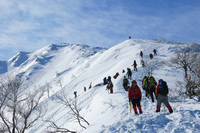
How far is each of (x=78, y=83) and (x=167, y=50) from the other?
105ft

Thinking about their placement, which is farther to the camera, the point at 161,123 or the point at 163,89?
the point at 163,89

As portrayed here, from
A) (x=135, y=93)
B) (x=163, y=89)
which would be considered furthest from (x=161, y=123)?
(x=135, y=93)

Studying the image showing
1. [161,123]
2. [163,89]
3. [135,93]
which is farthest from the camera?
[135,93]

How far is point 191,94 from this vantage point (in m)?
11.9

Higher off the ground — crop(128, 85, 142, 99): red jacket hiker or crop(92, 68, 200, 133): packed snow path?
crop(128, 85, 142, 99): red jacket hiker

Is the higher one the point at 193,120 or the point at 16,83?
the point at 16,83

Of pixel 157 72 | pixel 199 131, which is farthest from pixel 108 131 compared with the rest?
pixel 157 72

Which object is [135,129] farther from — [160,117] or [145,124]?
[160,117]

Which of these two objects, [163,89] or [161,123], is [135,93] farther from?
[161,123]

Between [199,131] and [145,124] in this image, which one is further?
[145,124]

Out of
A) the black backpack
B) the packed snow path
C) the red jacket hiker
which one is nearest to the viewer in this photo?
the packed snow path

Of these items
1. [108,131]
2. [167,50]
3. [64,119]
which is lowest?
[64,119]

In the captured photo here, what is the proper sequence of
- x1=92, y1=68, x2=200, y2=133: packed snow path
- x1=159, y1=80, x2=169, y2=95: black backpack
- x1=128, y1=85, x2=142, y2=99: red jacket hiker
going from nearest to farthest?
x1=92, y1=68, x2=200, y2=133: packed snow path < x1=159, y1=80, x2=169, y2=95: black backpack < x1=128, y1=85, x2=142, y2=99: red jacket hiker

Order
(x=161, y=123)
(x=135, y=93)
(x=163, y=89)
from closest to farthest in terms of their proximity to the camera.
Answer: (x=161, y=123)
(x=163, y=89)
(x=135, y=93)
